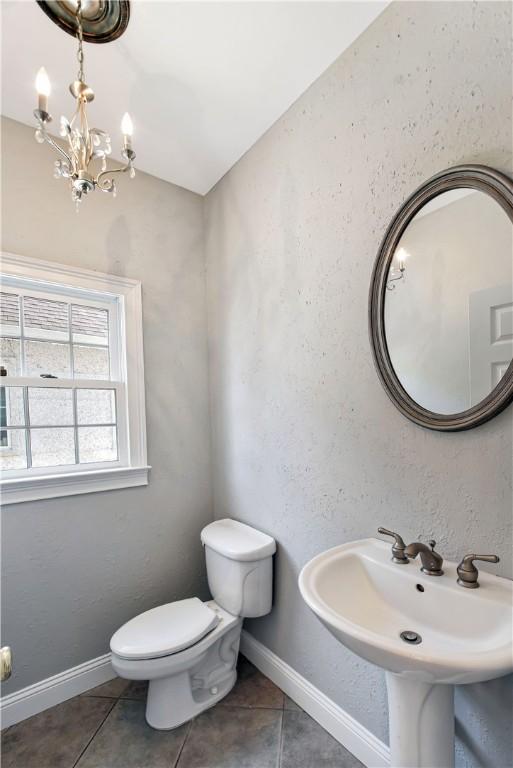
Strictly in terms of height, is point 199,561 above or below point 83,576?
below

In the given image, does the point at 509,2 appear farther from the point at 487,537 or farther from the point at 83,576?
the point at 83,576

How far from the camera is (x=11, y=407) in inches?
64.8

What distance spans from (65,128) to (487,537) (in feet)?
5.15

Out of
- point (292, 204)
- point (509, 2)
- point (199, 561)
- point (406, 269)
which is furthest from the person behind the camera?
point (199, 561)

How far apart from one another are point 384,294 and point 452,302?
23 centimetres

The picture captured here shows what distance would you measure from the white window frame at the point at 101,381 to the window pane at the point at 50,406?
0.07m

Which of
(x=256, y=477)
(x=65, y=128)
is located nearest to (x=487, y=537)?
(x=256, y=477)

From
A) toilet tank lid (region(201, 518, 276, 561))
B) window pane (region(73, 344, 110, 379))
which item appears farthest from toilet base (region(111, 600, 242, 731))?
window pane (region(73, 344, 110, 379))

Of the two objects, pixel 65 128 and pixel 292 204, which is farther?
pixel 292 204

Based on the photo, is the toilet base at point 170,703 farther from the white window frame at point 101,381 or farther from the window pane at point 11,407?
the window pane at point 11,407

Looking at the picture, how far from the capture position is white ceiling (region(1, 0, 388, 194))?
1233mm

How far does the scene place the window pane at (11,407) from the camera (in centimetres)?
162

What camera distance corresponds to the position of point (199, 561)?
2.12 meters

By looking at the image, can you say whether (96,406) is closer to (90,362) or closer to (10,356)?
(90,362)
